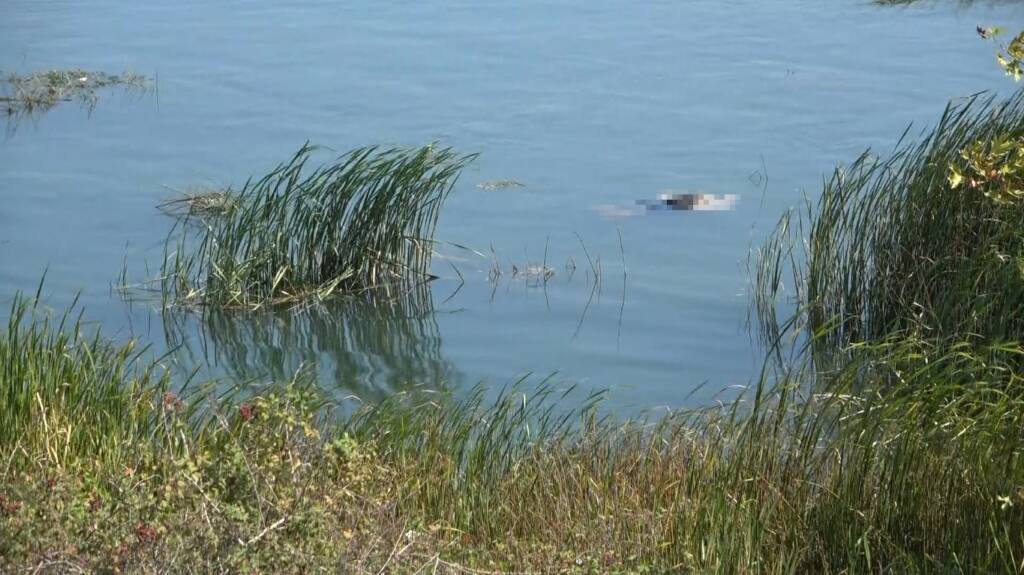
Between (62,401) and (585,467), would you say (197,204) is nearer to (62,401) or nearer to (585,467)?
(62,401)

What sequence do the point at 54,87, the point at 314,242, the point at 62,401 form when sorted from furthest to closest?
1. the point at 54,87
2. the point at 314,242
3. the point at 62,401

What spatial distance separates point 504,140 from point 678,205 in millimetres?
2335

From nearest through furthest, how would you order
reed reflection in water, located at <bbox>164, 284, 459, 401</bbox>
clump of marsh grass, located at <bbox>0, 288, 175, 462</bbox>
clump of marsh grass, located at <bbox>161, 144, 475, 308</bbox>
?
clump of marsh grass, located at <bbox>0, 288, 175, 462</bbox>
reed reflection in water, located at <bbox>164, 284, 459, 401</bbox>
clump of marsh grass, located at <bbox>161, 144, 475, 308</bbox>

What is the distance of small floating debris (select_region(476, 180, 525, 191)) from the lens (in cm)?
1170

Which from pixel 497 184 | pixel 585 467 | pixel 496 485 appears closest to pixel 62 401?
pixel 496 485

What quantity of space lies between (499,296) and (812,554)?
4758mm

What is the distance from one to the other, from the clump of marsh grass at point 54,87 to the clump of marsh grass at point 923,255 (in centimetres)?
821

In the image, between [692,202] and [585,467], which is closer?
[585,467]

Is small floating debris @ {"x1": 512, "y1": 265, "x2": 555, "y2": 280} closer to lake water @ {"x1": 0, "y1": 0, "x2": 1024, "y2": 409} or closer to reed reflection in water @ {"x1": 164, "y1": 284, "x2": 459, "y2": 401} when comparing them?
lake water @ {"x1": 0, "y1": 0, "x2": 1024, "y2": 409}

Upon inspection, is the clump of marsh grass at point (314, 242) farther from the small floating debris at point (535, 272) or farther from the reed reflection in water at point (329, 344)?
the small floating debris at point (535, 272)

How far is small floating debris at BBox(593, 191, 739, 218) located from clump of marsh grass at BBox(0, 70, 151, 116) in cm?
577

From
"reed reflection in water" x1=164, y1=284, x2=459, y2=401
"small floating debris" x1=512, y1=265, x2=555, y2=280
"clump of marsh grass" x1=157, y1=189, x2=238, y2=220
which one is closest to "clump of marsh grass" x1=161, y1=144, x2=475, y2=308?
"reed reflection in water" x1=164, y1=284, x2=459, y2=401

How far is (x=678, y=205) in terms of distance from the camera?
442 inches

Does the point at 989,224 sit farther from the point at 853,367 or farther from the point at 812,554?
the point at 812,554
